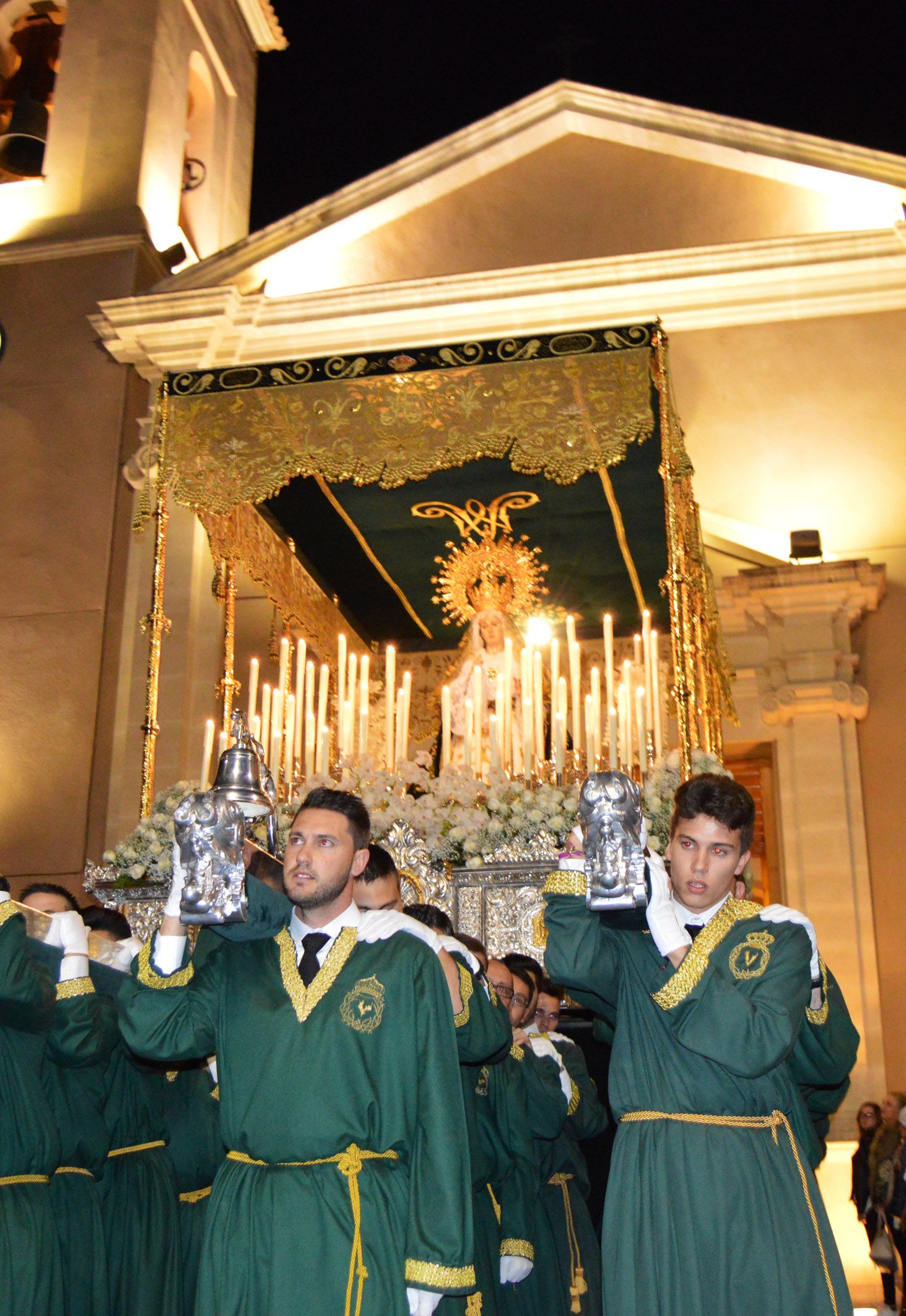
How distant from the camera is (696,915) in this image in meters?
3.50

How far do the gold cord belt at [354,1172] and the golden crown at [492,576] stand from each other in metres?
6.56

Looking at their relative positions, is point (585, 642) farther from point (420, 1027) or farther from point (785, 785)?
point (420, 1027)

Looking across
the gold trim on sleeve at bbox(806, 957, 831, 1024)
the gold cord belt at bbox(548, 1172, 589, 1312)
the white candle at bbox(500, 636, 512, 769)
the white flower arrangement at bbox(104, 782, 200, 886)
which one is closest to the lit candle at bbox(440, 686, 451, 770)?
the white candle at bbox(500, 636, 512, 769)

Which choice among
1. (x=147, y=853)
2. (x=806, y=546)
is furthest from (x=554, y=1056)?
(x=806, y=546)

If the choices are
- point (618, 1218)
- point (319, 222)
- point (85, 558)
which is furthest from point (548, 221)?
point (618, 1218)

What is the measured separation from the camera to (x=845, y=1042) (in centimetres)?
364

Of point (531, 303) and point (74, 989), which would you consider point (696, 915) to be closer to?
point (74, 989)

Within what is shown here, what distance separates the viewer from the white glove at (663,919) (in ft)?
10.8

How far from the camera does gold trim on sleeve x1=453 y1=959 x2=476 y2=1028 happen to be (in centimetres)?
380

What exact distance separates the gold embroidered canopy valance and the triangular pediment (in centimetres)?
260

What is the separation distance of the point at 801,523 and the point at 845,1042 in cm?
801

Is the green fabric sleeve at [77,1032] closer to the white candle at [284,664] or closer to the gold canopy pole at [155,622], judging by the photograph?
the gold canopy pole at [155,622]

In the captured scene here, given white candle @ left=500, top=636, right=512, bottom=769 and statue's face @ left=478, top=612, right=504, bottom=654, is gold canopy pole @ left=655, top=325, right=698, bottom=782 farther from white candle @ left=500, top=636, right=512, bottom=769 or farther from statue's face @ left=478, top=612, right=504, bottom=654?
statue's face @ left=478, top=612, right=504, bottom=654

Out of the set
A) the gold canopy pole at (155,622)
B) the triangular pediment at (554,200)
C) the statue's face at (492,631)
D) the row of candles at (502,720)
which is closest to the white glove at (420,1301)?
the row of candles at (502,720)
